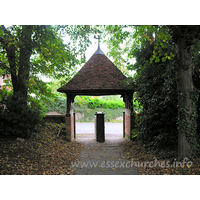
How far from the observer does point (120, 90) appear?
27.9 feet

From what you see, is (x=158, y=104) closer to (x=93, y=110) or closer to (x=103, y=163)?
(x=103, y=163)

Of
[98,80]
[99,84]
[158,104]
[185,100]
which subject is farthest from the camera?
[98,80]

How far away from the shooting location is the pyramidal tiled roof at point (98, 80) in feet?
27.2

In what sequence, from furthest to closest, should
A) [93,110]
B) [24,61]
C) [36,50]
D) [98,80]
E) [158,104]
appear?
[93,110], [98,80], [158,104], [24,61], [36,50]

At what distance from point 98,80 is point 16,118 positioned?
168 inches

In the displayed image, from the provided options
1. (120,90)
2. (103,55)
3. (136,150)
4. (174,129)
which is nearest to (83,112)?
(103,55)

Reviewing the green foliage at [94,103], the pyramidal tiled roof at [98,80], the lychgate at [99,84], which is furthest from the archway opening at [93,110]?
the lychgate at [99,84]

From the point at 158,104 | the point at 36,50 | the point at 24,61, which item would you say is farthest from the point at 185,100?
the point at 24,61

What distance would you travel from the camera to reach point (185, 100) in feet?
15.2

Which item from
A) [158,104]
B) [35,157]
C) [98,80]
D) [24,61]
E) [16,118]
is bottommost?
[35,157]

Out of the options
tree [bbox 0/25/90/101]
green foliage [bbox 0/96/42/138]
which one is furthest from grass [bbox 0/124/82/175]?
tree [bbox 0/25/90/101]

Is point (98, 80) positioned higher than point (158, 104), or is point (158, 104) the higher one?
point (98, 80)

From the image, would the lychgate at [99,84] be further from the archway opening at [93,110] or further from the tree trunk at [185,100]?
the archway opening at [93,110]

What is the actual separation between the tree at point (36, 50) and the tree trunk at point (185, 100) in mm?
3322
